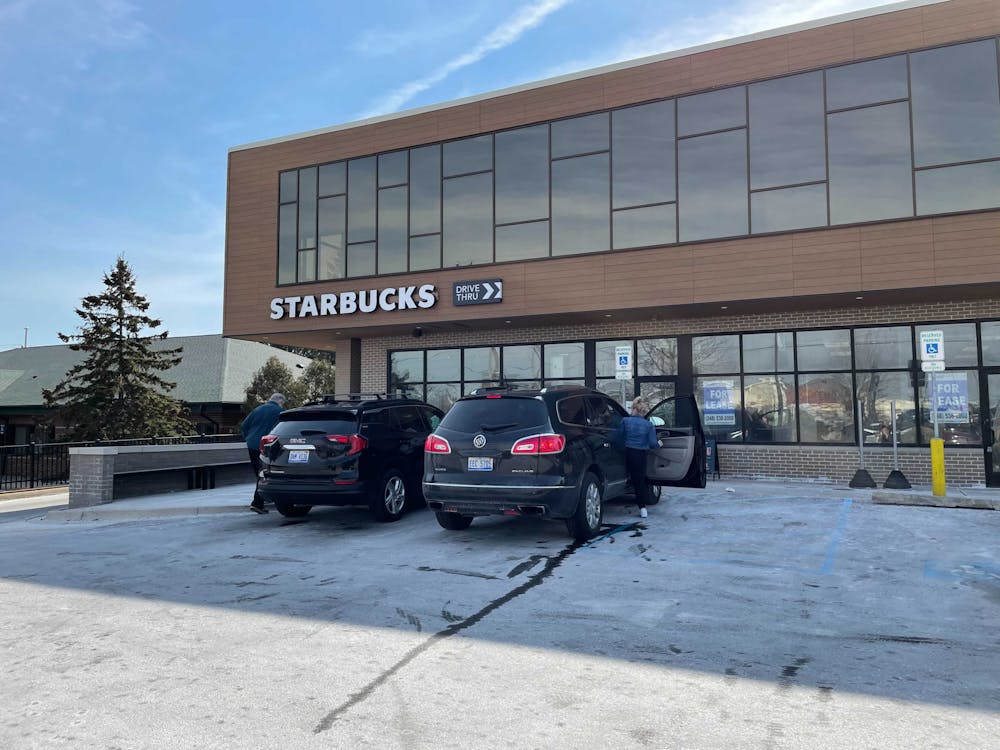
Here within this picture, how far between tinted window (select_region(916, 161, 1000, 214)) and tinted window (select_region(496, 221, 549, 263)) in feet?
26.0

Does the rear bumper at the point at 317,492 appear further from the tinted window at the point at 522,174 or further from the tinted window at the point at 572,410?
the tinted window at the point at 522,174

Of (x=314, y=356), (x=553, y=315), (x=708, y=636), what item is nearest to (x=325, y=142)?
(x=553, y=315)

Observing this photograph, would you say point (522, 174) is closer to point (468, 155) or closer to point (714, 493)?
point (468, 155)

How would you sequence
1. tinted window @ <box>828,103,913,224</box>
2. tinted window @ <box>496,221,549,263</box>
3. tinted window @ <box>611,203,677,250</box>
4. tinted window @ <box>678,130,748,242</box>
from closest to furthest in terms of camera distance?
tinted window @ <box>828,103,913,224</box> < tinted window @ <box>678,130,748,242</box> < tinted window @ <box>611,203,677,250</box> < tinted window @ <box>496,221,549,263</box>

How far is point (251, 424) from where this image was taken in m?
11.6

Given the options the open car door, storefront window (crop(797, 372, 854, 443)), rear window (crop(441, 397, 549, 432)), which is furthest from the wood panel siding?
rear window (crop(441, 397, 549, 432))

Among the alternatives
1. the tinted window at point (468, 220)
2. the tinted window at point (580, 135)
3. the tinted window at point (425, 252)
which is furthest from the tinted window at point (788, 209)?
the tinted window at point (425, 252)

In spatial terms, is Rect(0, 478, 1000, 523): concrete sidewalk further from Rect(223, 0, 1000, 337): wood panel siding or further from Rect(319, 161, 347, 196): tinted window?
Rect(319, 161, 347, 196): tinted window

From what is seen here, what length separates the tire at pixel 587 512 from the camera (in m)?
8.49

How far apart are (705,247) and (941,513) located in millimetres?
7158

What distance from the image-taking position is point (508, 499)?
26.8 feet

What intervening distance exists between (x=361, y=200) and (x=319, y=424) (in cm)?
1139

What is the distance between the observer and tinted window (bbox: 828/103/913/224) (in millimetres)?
14281

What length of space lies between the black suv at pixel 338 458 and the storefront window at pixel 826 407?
979 centimetres
